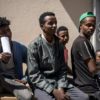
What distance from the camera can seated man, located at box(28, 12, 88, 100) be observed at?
4.56 metres

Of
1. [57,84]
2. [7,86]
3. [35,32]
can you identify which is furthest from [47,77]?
[35,32]

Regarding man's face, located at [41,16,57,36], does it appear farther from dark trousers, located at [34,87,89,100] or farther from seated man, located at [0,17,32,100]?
dark trousers, located at [34,87,89,100]

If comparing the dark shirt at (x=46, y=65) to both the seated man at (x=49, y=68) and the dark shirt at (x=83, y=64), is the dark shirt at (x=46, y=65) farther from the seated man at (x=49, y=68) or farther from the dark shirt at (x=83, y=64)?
the dark shirt at (x=83, y=64)

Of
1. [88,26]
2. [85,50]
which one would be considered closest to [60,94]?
[85,50]

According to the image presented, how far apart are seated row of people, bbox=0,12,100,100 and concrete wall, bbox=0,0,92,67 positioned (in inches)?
78.7

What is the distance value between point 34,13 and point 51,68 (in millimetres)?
2435

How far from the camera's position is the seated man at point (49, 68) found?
456cm

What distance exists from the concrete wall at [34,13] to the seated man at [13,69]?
1.92 m

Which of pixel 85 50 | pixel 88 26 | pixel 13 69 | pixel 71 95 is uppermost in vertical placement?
pixel 88 26

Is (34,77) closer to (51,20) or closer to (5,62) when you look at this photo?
(5,62)

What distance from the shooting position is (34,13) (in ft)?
22.7

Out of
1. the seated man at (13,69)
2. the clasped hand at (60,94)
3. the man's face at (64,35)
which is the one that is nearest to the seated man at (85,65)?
the clasped hand at (60,94)

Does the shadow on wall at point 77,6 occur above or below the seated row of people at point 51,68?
above

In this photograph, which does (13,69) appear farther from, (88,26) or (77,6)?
(77,6)
